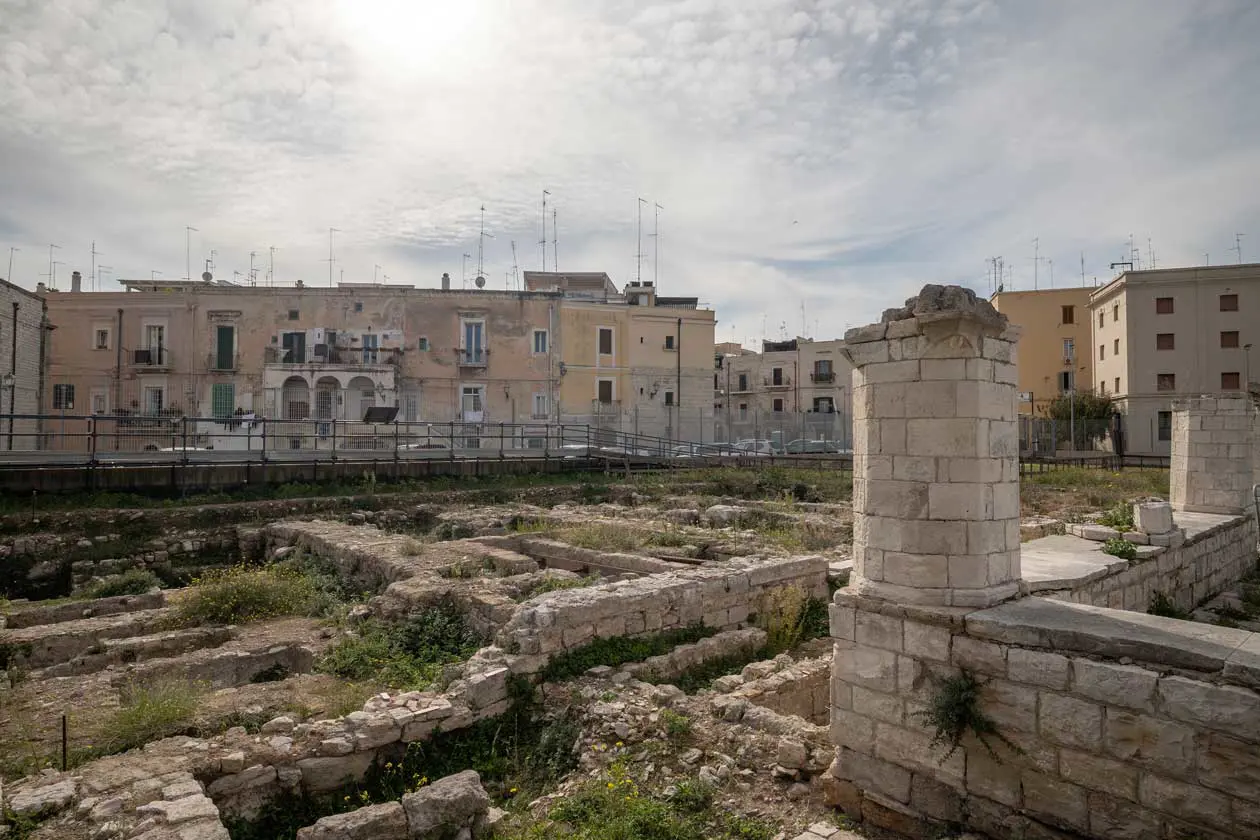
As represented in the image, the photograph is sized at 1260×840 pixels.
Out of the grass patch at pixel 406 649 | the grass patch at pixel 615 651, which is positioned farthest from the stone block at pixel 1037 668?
the grass patch at pixel 406 649

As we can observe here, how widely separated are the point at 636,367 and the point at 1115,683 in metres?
35.8

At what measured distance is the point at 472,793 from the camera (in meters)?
5.02

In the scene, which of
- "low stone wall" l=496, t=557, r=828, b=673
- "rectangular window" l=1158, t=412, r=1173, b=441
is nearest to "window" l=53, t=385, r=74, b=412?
"low stone wall" l=496, t=557, r=828, b=673

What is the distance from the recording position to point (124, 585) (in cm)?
1110

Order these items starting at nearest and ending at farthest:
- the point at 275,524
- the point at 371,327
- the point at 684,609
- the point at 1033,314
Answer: the point at 684,609 < the point at 275,524 < the point at 371,327 < the point at 1033,314

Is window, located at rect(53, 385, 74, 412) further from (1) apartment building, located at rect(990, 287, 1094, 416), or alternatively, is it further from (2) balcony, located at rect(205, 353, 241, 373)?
(1) apartment building, located at rect(990, 287, 1094, 416)

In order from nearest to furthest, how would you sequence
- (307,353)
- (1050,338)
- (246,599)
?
1. (246,599)
2. (307,353)
3. (1050,338)

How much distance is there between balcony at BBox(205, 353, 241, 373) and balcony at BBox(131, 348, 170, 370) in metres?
1.91

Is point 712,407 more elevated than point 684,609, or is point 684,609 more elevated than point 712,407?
point 712,407

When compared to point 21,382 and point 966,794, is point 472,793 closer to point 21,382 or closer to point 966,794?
point 966,794

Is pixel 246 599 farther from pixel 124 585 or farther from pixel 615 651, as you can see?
pixel 615 651

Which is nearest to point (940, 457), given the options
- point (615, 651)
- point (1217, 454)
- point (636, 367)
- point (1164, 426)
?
point (615, 651)

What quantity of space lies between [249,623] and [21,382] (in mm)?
27425

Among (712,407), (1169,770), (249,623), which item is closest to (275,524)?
(249,623)
